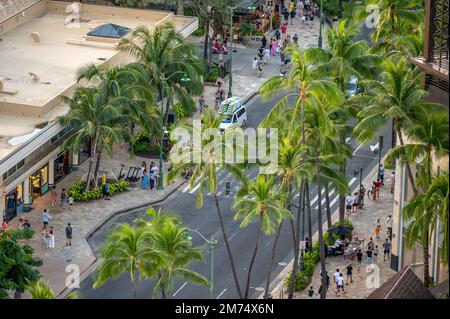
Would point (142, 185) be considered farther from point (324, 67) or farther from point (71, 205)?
point (324, 67)

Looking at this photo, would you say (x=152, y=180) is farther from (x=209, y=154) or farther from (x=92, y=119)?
(x=209, y=154)

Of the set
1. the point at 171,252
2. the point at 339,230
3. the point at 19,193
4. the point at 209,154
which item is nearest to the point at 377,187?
the point at 339,230

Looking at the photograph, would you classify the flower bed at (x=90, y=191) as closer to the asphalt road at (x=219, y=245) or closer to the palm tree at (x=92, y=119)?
the palm tree at (x=92, y=119)

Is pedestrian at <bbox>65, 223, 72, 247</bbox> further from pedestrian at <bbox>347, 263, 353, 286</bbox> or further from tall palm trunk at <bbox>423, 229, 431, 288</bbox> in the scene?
tall palm trunk at <bbox>423, 229, 431, 288</bbox>

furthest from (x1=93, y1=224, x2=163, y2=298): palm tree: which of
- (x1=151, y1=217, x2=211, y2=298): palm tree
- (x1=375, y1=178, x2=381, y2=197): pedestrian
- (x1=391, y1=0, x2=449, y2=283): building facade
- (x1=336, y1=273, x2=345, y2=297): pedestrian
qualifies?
(x1=375, y1=178, x2=381, y2=197): pedestrian

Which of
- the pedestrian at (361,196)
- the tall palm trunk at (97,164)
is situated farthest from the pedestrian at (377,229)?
the tall palm trunk at (97,164)

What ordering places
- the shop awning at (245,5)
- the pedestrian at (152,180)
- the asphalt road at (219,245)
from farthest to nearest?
the shop awning at (245,5), the pedestrian at (152,180), the asphalt road at (219,245)

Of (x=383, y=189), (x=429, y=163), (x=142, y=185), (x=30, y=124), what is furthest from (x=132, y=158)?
(x=429, y=163)
